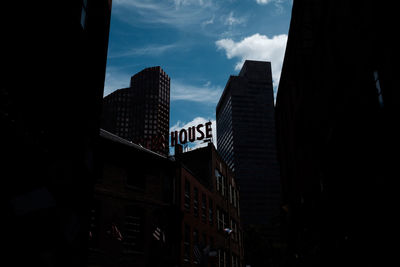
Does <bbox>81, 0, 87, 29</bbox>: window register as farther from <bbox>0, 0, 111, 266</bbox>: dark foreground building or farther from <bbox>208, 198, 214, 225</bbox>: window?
<bbox>208, 198, 214, 225</bbox>: window

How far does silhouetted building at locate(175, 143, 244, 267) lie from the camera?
29156mm

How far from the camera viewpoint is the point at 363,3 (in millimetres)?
11273

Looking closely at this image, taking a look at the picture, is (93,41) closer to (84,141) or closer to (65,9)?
(65,9)

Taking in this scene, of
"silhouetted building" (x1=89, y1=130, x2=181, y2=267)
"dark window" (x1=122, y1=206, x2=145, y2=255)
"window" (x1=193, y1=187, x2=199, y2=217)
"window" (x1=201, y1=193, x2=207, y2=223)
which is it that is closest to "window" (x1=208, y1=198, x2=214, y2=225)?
"window" (x1=201, y1=193, x2=207, y2=223)

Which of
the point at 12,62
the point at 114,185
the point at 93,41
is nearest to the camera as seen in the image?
the point at 12,62

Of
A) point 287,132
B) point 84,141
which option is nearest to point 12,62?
point 84,141

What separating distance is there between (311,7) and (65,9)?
579 inches

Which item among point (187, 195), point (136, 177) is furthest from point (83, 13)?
point (187, 195)

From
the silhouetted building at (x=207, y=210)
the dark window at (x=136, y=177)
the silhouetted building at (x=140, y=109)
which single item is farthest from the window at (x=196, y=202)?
the silhouetted building at (x=140, y=109)

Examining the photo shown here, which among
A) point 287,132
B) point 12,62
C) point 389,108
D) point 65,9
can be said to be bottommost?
→ point 12,62

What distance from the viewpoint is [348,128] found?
45.5 ft

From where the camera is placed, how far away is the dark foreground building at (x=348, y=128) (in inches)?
411

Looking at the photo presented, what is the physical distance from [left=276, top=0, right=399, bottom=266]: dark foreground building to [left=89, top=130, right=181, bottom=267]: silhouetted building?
9.74 m

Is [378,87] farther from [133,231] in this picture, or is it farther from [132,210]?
[133,231]
